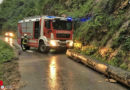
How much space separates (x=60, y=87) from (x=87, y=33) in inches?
320

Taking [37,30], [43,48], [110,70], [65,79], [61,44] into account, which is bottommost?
[65,79]

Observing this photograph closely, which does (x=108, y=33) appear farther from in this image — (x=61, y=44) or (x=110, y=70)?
(x=61, y=44)

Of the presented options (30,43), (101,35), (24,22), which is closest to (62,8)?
(24,22)

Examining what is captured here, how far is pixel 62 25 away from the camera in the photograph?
14445 mm

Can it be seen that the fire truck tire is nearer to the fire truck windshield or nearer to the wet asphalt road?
the fire truck windshield

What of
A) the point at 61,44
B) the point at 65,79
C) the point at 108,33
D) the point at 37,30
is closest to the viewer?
the point at 65,79

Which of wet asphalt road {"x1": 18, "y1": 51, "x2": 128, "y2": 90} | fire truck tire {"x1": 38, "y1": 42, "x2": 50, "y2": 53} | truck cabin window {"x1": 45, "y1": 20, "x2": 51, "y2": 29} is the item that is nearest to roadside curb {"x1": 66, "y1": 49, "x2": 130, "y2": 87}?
wet asphalt road {"x1": 18, "y1": 51, "x2": 128, "y2": 90}

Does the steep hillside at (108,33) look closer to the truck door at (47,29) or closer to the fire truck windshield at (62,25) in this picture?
the fire truck windshield at (62,25)

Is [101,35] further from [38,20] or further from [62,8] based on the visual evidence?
[62,8]

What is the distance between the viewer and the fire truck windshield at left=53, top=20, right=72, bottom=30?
1413 centimetres

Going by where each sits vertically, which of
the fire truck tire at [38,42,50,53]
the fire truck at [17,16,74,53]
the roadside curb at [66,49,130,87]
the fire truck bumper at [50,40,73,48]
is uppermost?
the fire truck at [17,16,74,53]

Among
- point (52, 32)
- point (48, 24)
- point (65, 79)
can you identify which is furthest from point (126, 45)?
point (48, 24)

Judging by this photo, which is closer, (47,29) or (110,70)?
(110,70)

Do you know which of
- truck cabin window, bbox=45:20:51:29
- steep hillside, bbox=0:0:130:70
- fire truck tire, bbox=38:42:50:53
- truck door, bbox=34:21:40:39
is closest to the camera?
steep hillside, bbox=0:0:130:70
